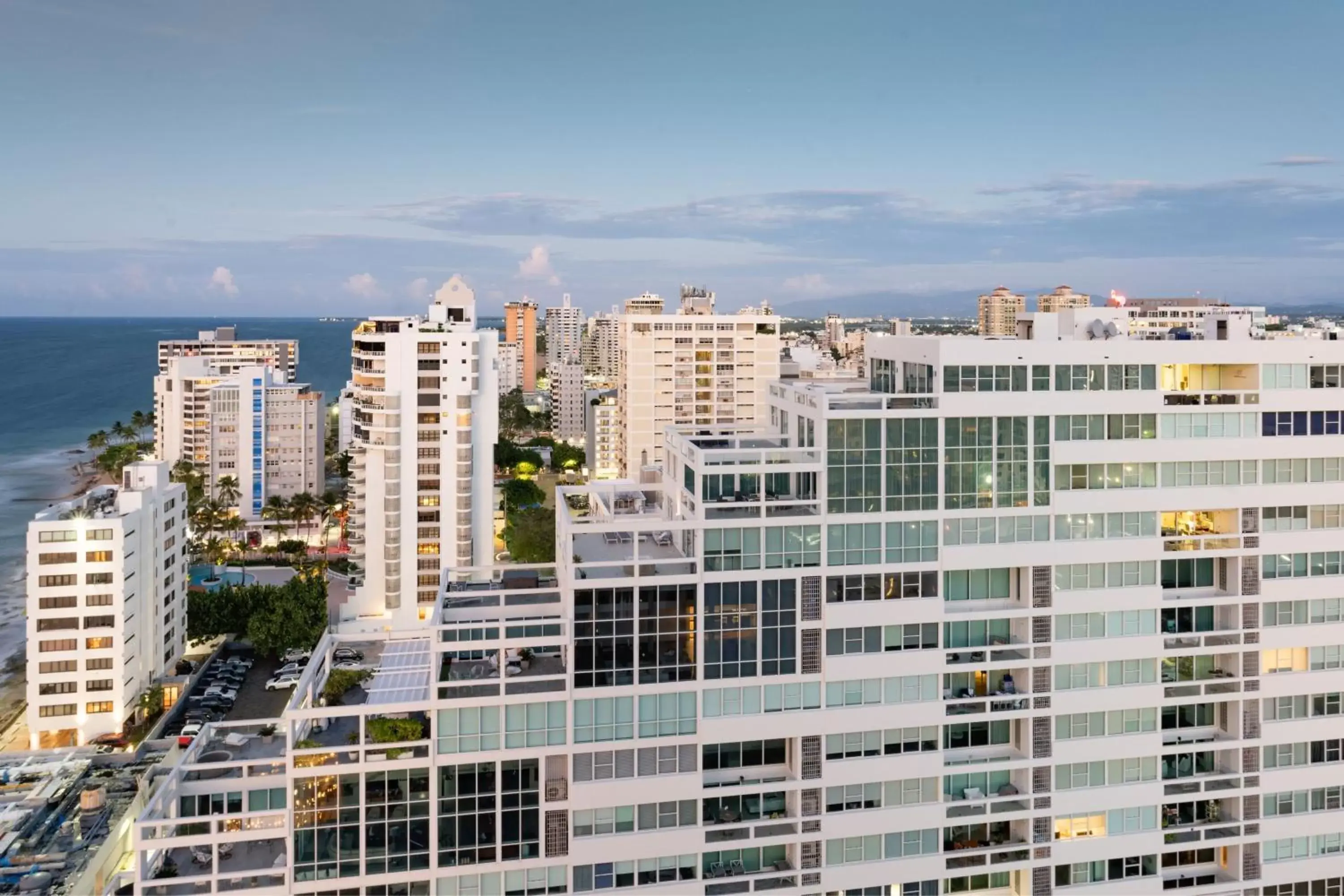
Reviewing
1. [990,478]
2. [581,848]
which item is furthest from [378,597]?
[990,478]

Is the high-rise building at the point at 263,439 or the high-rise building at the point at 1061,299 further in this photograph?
the high-rise building at the point at 1061,299

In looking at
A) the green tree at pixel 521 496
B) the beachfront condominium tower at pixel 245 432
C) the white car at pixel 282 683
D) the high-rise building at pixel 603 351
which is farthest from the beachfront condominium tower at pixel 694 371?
the high-rise building at pixel 603 351

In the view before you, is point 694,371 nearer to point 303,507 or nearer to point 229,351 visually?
point 303,507

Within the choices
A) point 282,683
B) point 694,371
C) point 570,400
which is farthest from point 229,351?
point 282,683

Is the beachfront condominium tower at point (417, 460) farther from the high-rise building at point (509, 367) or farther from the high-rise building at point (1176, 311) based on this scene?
the high-rise building at point (509, 367)

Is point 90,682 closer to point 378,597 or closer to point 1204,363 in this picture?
point 378,597

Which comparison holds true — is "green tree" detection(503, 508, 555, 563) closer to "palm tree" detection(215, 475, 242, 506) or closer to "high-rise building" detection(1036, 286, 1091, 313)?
"palm tree" detection(215, 475, 242, 506)
